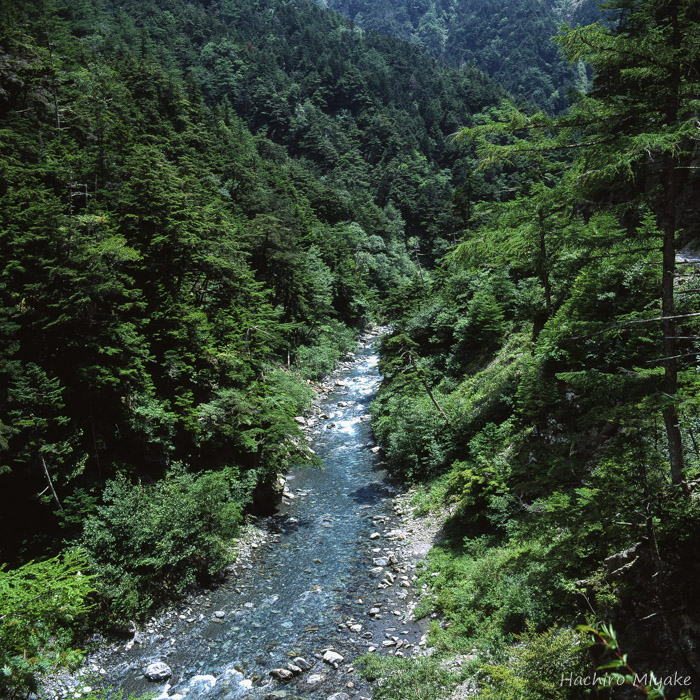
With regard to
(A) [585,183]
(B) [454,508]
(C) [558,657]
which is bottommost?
(B) [454,508]

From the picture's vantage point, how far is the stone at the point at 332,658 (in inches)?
Answer: 426

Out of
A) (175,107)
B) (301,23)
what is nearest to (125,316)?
(175,107)

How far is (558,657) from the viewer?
21.8 feet

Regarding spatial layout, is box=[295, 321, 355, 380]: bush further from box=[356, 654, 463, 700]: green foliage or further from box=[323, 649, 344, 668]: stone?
box=[356, 654, 463, 700]: green foliage

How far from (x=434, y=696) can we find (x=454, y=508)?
27.0 ft

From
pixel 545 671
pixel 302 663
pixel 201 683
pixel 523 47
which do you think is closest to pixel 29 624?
pixel 201 683

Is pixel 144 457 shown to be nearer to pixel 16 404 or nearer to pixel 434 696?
pixel 16 404

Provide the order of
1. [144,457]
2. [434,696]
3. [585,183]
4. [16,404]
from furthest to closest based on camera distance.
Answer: [144,457] < [16,404] < [434,696] < [585,183]

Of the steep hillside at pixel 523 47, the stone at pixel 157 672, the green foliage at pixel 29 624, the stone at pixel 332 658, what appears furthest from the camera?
the steep hillside at pixel 523 47

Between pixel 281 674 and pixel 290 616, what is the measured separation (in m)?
2.24

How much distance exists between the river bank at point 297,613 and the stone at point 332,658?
3 cm

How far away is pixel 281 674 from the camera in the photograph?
1052 centimetres

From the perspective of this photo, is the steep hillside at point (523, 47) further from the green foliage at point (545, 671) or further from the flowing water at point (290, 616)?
the green foliage at point (545, 671)

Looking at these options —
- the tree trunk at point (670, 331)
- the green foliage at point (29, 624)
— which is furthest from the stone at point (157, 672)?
the tree trunk at point (670, 331)
